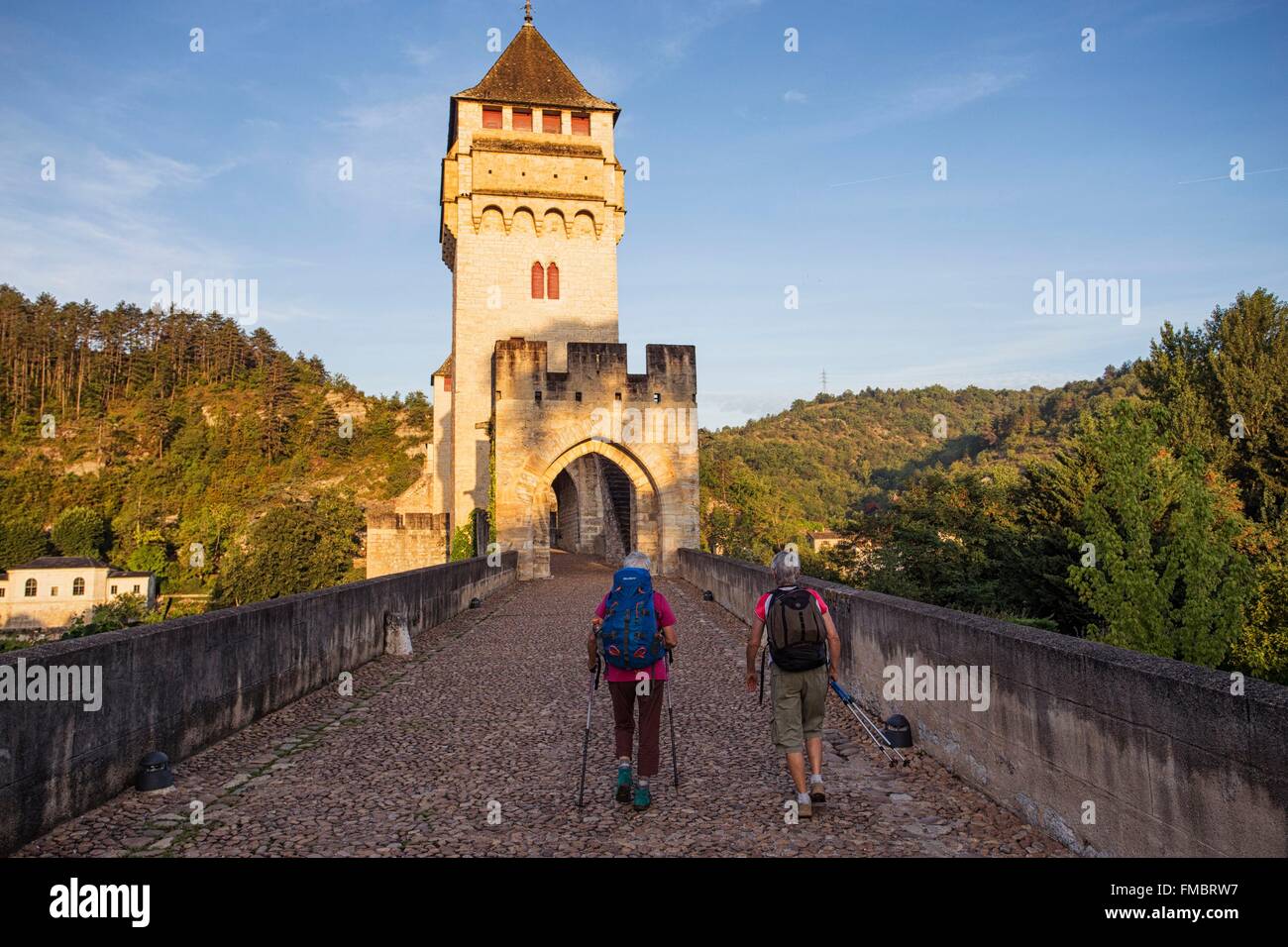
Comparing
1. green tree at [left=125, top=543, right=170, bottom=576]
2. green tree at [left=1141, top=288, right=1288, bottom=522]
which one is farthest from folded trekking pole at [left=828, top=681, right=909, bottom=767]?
green tree at [left=125, top=543, right=170, bottom=576]

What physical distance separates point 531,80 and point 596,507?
54.1 ft

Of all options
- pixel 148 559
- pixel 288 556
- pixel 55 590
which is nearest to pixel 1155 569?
pixel 288 556

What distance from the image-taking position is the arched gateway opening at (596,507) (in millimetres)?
Answer: 22438

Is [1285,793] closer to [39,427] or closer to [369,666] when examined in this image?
[369,666]

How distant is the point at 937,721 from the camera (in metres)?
5.34

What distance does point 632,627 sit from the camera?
474 centimetres

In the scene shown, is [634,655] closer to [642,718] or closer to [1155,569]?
[642,718]

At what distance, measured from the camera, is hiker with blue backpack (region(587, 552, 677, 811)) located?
15.5 feet

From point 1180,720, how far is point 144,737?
5203 mm

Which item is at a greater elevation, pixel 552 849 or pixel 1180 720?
pixel 1180 720

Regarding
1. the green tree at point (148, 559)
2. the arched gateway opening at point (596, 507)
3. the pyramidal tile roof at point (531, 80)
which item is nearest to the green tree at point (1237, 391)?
the arched gateway opening at point (596, 507)

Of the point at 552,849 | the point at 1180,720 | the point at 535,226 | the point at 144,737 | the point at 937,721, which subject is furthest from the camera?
the point at 535,226
